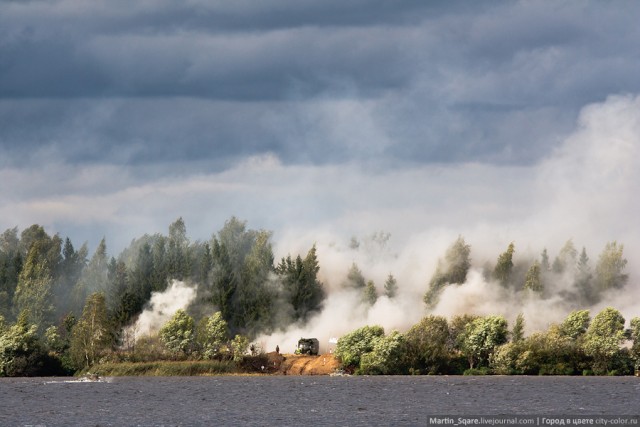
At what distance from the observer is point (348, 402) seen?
185m

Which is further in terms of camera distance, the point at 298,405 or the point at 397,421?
the point at 298,405

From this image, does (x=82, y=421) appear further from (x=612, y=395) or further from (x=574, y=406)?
(x=612, y=395)

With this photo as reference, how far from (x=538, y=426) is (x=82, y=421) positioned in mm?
59953

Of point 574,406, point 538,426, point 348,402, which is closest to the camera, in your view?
point 538,426

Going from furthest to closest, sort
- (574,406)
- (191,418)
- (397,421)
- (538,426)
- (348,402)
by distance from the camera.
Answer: (348,402) < (574,406) < (191,418) < (397,421) < (538,426)

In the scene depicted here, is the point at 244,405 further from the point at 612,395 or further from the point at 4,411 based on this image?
the point at 612,395

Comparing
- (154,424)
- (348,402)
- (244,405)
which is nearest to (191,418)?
(154,424)

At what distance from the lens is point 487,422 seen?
142m

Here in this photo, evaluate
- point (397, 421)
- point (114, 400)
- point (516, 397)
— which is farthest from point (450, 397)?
point (114, 400)

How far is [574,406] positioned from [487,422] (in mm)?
33405

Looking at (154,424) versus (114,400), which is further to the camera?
(114,400)

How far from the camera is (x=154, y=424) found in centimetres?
14788

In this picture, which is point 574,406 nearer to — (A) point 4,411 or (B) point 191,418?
(B) point 191,418

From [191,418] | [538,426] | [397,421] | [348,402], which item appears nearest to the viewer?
[538,426]
